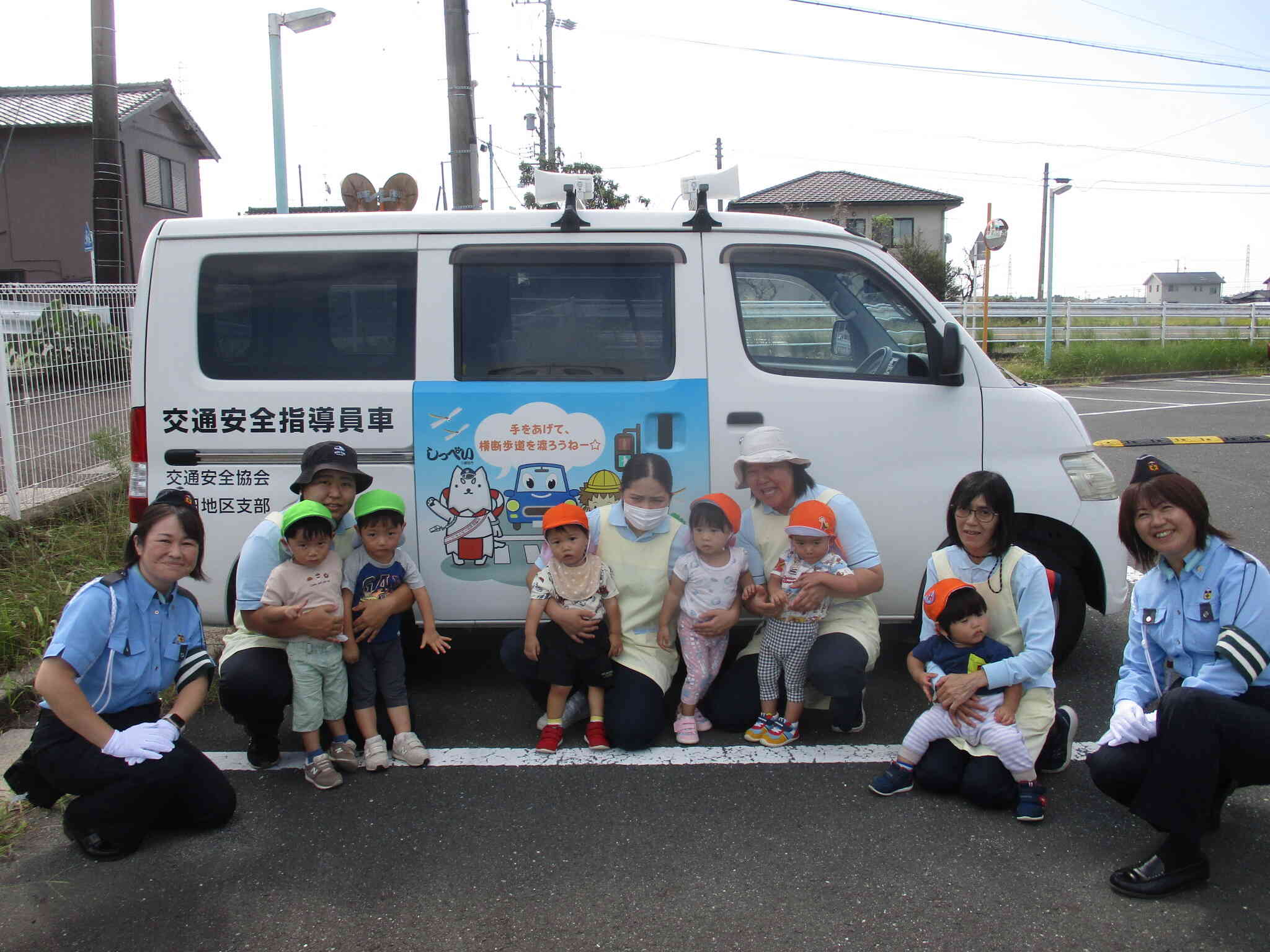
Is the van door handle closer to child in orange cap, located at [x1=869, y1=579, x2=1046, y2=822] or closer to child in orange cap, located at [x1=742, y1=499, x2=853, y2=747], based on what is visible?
child in orange cap, located at [x1=742, y1=499, x2=853, y2=747]

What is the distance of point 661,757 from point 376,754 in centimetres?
104

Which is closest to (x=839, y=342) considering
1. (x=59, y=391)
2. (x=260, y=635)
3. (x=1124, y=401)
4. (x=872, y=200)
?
(x=260, y=635)

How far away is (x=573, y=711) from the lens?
12.8 feet

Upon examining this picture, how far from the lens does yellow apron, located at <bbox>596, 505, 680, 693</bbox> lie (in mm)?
3855

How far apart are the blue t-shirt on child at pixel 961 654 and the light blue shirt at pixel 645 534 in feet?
3.20

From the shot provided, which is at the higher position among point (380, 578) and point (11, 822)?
point (380, 578)

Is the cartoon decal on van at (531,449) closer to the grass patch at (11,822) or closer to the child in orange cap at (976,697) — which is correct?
the child in orange cap at (976,697)

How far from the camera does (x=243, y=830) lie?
3174mm

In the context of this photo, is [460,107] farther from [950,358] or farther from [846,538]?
[846,538]

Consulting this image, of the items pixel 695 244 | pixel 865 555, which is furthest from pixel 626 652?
pixel 695 244

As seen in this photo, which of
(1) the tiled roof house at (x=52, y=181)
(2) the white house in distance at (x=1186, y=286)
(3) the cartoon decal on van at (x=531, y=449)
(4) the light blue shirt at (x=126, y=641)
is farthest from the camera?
(2) the white house in distance at (x=1186, y=286)

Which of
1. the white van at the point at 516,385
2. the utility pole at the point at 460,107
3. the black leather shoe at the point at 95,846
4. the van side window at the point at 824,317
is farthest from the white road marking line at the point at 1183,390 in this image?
the black leather shoe at the point at 95,846

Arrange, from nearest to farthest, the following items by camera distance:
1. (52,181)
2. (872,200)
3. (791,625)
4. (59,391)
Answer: (791,625) < (59,391) < (52,181) < (872,200)

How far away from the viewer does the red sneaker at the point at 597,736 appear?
3.75 metres
